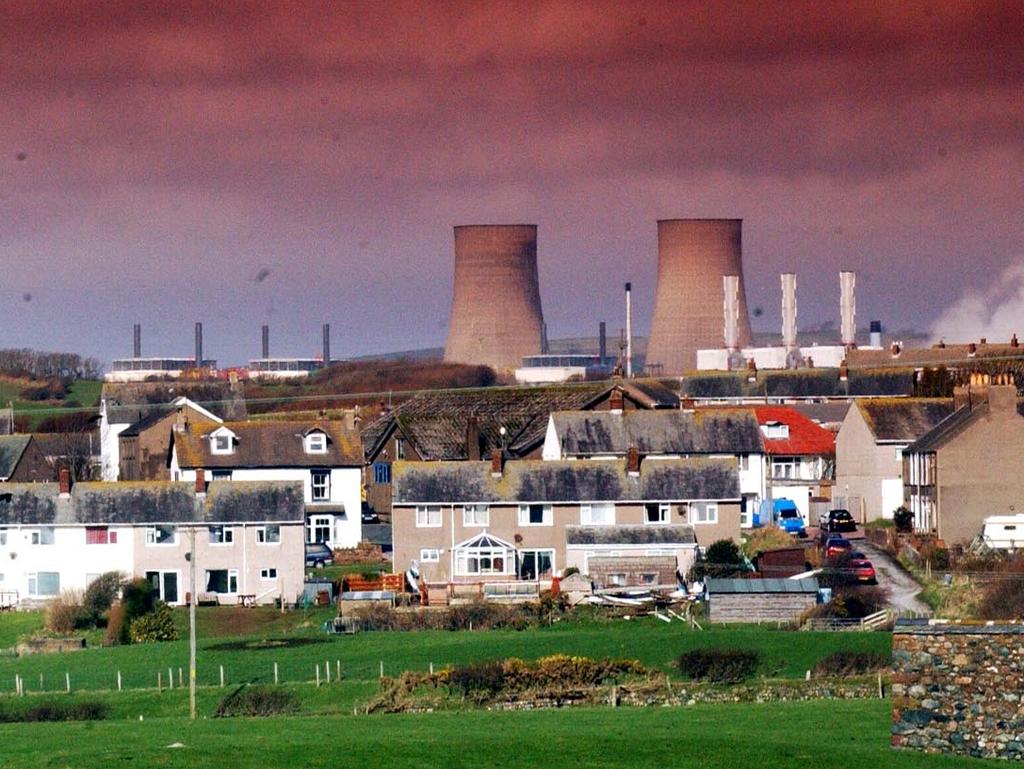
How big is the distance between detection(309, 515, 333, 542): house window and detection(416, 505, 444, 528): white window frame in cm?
1167

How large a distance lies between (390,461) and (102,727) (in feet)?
186

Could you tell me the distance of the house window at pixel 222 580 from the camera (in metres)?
74.7

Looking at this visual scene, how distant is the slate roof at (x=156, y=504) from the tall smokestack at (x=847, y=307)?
10935 cm

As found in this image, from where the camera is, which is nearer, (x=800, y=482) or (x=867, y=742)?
(x=867, y=742)

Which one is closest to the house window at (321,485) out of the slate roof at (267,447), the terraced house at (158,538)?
the slate roof at (267,447)

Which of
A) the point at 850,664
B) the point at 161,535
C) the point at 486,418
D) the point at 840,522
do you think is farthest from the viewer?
the point at 486,418

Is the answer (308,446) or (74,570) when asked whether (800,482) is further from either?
(74,570)

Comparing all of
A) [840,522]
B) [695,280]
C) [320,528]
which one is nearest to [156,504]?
[320,528]

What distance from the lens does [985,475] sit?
7844 centimetres

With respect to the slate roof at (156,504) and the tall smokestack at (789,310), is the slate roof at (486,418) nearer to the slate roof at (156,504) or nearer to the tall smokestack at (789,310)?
the slate roof at (156,504)

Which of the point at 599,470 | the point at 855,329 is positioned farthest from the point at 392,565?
the point at 855,329

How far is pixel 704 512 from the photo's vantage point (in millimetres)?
77562

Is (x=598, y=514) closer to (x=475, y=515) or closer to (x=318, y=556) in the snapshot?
(x=475, y=515)

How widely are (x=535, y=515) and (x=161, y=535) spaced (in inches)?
530
